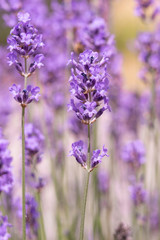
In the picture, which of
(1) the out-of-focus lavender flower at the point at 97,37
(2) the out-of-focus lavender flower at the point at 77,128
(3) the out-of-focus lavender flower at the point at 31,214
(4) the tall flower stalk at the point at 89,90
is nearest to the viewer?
(4) the tall flower stalk at the point at 89,90

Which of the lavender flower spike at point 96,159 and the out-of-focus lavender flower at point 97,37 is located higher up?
the out-of-focus lavender flower at point 97,37

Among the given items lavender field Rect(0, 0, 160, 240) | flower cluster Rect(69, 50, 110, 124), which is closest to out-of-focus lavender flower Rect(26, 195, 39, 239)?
lavender field Rect(0, 0, 160, 240)

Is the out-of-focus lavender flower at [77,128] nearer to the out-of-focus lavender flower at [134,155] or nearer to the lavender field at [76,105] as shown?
the lavender field at [76,105]

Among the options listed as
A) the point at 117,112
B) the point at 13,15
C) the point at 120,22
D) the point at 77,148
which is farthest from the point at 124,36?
the point at 77,148

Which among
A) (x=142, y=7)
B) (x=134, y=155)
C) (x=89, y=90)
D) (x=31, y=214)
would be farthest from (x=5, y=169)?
(x=142, y=7)

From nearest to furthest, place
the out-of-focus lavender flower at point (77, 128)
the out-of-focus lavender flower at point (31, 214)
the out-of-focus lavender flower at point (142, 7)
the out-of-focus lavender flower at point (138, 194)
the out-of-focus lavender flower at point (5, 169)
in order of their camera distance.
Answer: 1. the out-of-focus lavender flower at point (5, 169)
2. the out-of-focus lavender flower at point (31, 214)
3. the out-of-focus lavender flower at point (138, 194)
4. the out-of-focus lavender flower at point (142, 7)
5. the out-of-focus lavender flower at point (77, 128)

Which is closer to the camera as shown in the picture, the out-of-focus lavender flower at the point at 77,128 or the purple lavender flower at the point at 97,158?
the purple lavender flower at the point at 97,158

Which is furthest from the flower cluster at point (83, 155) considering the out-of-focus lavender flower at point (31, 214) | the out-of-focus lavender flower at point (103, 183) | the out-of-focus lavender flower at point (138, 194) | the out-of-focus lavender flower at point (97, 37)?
the out-of-focus lavender flower at point (103, 183)

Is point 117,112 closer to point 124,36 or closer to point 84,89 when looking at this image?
point 84,89

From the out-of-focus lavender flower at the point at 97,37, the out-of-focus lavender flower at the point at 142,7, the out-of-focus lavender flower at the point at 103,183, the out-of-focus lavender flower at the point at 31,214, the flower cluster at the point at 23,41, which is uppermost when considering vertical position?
the out-of-focus lavender flower at the point at 142,7

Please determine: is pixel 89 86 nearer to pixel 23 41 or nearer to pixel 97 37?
pixel 23 41

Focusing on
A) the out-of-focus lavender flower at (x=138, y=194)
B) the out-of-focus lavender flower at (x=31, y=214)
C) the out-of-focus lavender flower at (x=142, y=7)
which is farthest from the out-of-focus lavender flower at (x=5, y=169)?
the out-of-focus lavender flower at (x=142, y=7)
